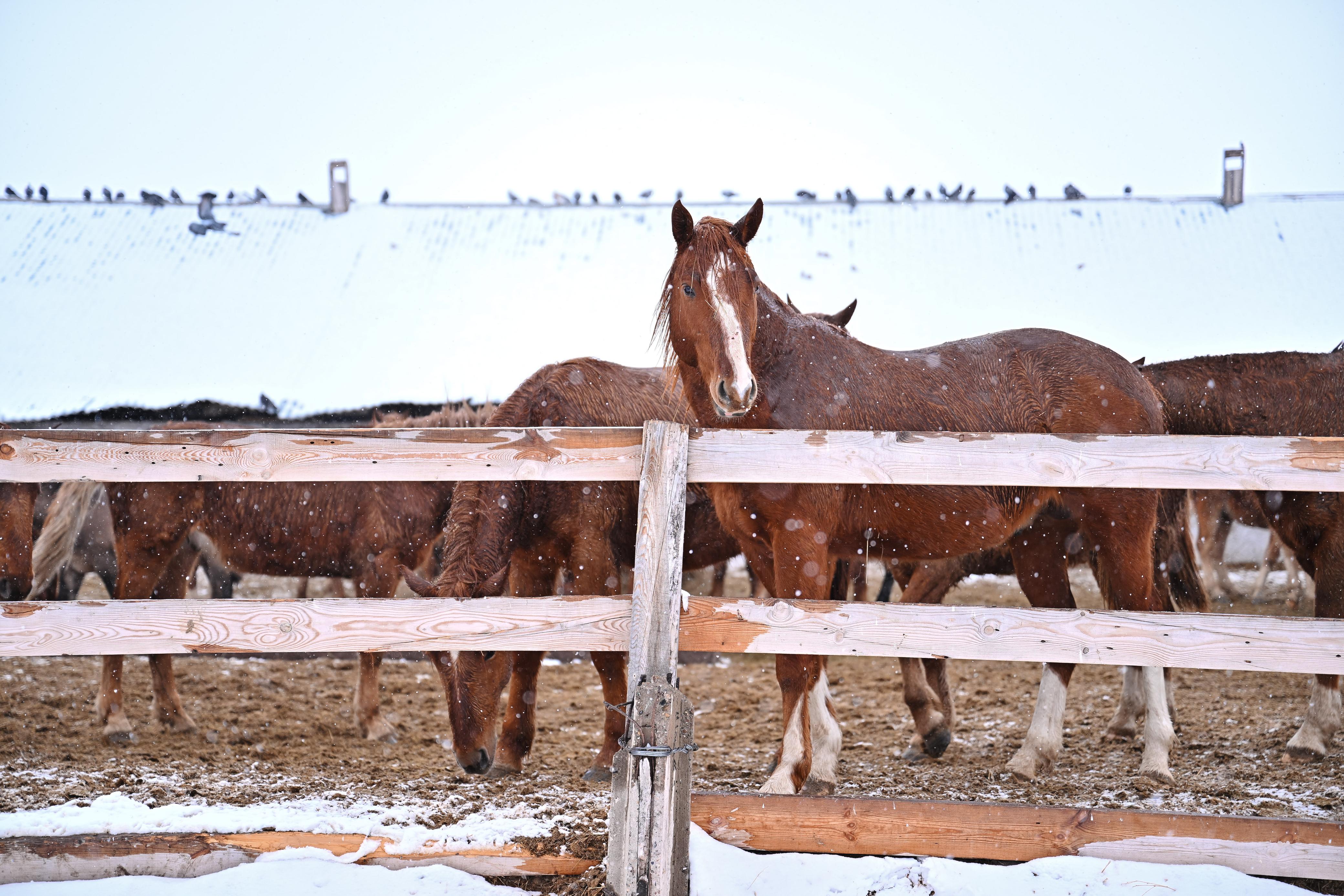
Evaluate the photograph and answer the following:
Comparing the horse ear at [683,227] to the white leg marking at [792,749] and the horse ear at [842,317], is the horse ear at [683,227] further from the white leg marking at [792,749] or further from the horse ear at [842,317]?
the white leg marking at [792,749]

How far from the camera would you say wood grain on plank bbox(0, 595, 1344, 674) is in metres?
3.29

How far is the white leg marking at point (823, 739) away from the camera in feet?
16.4

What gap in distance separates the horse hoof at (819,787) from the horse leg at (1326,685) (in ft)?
9.66

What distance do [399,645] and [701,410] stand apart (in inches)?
76.2

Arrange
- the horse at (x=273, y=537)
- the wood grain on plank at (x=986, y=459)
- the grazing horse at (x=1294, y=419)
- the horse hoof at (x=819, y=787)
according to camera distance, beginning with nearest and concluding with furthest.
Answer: the wood grain on plank at (x=986, y=459), the horse hoof at (x=819, y=787), the grazing horse at (x=1294, y=419), the horse at (x=273, y=537)

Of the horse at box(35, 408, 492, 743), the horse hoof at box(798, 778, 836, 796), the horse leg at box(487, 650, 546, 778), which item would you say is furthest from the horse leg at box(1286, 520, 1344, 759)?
the horse at box(35, 408, 492, 743)

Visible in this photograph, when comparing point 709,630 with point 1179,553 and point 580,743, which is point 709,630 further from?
point 1179,553

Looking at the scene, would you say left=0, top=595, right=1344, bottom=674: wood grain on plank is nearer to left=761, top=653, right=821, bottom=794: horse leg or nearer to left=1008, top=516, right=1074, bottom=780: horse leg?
left=761, top=653, right=821, bottom=794: horse leg

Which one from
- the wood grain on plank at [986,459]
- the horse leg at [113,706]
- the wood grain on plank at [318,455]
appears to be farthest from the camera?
the horse leg at [113,706]

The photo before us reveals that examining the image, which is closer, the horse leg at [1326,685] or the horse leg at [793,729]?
the horse leg at [793,729]

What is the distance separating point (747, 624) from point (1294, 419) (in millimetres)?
4855

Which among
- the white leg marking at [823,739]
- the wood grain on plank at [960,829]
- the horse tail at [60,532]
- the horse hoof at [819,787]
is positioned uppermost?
the horse tail at [60,532]

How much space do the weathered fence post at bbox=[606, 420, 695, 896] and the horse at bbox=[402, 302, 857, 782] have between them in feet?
4.67

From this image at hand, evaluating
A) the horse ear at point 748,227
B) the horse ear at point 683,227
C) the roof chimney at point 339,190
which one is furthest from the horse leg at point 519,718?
the roof chimney at point 339,190
